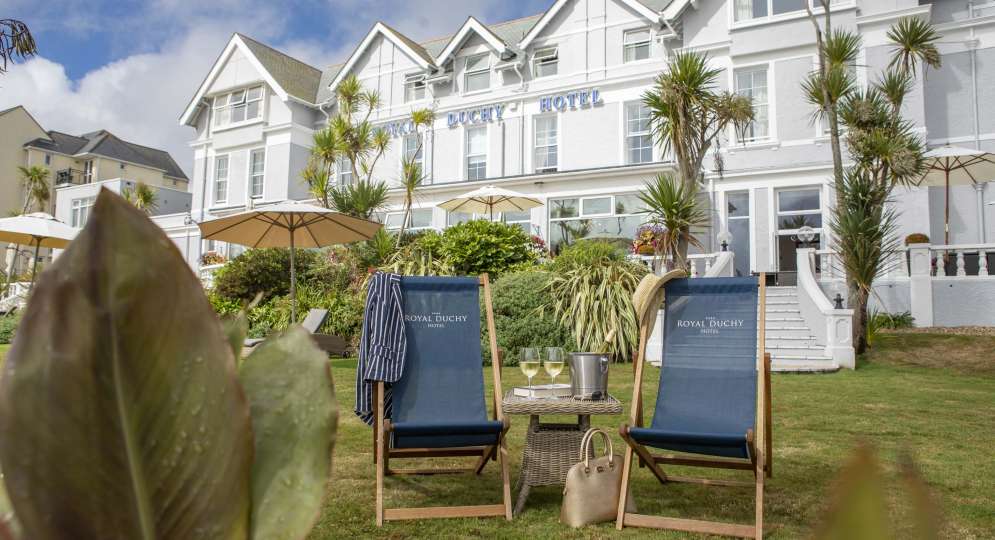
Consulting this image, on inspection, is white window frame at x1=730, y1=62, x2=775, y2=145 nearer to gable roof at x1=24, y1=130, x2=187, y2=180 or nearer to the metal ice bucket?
the metal ice bucket

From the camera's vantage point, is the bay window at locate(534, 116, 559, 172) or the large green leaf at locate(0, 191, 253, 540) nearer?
the large green leaf at locate(0, 191, 253, 540)

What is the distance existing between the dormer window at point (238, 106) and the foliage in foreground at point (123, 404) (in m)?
25.2

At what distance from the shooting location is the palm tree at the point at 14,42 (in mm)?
7500

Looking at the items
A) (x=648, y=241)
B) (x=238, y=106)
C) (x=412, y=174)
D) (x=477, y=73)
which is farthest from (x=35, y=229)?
(x=238, y=106)

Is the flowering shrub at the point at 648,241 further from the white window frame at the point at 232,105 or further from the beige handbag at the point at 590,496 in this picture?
the white window frame at the point at 232,105

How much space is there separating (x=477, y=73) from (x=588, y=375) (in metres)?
17.9

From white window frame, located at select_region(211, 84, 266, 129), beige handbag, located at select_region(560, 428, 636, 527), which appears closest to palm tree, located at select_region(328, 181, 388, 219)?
white window frame, located at select_region(211, 84, 266, 129)

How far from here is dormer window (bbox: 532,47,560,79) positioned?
19.7m

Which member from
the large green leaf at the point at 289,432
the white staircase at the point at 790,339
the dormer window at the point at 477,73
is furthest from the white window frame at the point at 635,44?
the large green leaf at the point at 289,432

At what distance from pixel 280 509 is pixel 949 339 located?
12.2 meters

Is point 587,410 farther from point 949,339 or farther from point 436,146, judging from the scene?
point 436,146

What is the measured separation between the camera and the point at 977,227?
14352mm

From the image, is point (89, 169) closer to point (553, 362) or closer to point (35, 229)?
point (35, 229)

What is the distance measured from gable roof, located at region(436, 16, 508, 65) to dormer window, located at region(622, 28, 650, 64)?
3.59 meters
